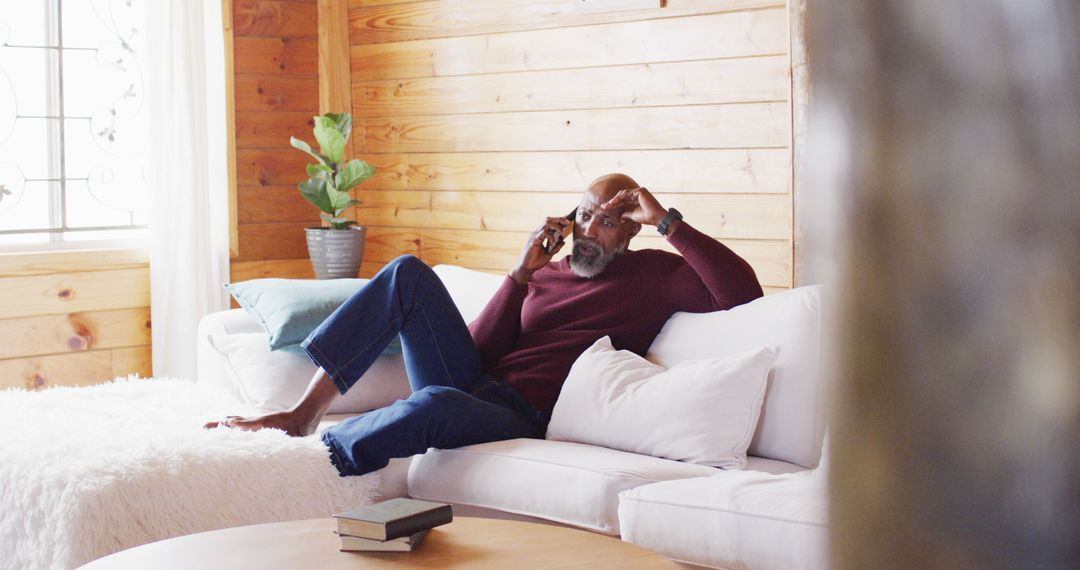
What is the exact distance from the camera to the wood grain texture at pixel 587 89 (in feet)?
11.1

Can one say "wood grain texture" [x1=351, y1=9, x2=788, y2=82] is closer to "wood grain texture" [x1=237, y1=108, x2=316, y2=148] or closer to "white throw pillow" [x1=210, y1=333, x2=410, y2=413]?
"wood grain texture" [x1=237, y1=108, x2=316, y2=148]

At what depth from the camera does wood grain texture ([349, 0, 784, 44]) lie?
3541mm

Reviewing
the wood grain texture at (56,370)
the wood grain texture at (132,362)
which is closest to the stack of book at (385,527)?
the wood grain texture at (56,370)

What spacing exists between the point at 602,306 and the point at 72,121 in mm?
2388

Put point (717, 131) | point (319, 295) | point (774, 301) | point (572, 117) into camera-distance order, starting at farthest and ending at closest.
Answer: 1. point (572, 117)
2. point (717, 131)
3. point (319, 295)
4. point (774, 301)

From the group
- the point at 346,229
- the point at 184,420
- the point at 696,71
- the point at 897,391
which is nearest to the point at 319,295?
the point at 184,420

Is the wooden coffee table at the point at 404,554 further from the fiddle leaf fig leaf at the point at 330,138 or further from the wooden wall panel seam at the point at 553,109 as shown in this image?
the fiddle leaf fig leaf at the point at 330,138

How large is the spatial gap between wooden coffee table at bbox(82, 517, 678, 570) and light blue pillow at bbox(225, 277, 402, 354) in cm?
124

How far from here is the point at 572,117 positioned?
3.89 metres

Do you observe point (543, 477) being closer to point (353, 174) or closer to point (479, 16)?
point (353, 174)

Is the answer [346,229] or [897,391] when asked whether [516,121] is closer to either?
[346,229]

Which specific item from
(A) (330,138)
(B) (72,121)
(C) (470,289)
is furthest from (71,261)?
(C) (470,289)

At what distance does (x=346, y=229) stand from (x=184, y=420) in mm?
1667

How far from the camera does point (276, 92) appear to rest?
457 centimetres
